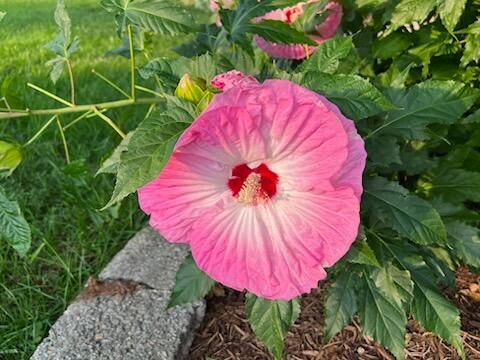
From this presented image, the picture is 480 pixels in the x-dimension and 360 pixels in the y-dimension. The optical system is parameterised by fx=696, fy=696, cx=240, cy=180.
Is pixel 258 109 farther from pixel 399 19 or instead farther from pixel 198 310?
pixel 198 310

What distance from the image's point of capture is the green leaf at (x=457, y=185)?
70.9 inches

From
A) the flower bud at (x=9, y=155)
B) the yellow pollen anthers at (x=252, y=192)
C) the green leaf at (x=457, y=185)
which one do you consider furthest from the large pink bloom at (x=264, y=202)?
the green leaf at (x=457, y=185)

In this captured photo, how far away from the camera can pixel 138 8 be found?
4.58 ft

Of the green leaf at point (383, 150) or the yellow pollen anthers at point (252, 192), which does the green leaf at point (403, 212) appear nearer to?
the green leaf at point (383, 150)

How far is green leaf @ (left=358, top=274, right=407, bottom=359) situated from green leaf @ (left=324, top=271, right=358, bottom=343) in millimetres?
27

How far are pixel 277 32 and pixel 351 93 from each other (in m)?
0.34

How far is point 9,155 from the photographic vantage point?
148 cm

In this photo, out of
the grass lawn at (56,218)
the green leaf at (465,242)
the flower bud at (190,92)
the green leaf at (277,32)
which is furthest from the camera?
the grass lawn at (56,218)

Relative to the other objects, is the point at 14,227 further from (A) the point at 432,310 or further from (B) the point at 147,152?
(A) the point at 432,310

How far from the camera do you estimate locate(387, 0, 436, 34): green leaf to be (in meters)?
1.62

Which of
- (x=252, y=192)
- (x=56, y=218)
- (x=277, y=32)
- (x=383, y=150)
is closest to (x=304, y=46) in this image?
(x=277, y=32)

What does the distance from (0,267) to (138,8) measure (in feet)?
4.56

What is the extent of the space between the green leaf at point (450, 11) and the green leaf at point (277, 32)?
0.30 m

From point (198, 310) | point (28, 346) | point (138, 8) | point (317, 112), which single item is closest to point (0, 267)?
point (28, 346)
